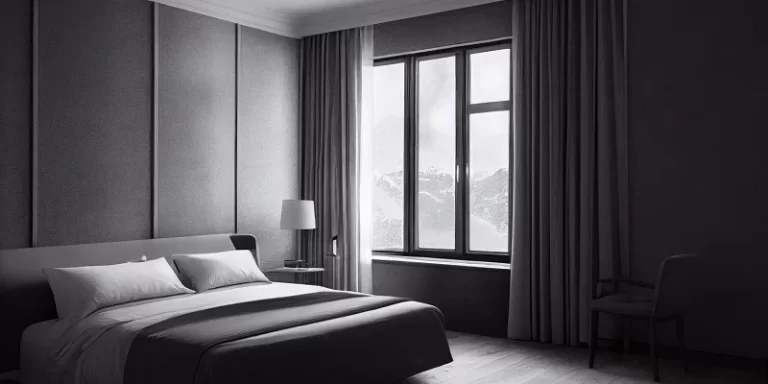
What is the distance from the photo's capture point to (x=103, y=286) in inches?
173

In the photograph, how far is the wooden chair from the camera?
4273 mm

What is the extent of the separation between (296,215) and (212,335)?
9.00 ft

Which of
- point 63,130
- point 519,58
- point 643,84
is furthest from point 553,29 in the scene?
point 63,130

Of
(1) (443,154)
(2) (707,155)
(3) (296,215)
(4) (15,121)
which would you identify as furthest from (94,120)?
(2) (707,155)

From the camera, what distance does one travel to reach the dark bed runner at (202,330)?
3.35m

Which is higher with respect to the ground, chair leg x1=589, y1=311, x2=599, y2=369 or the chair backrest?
the chair backrest

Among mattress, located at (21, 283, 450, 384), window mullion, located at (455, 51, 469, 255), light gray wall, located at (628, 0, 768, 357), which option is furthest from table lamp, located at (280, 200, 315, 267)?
light gray wall, located at (628, 0, 768, 357)

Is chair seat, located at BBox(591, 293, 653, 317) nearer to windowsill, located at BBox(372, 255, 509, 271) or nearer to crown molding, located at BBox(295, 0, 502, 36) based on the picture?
windowsill, located at BBox(372, 255, 509, 271)

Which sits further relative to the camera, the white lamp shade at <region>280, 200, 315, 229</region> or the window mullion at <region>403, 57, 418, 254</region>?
the window mullion at <region>403, 57, 418, 254</region>

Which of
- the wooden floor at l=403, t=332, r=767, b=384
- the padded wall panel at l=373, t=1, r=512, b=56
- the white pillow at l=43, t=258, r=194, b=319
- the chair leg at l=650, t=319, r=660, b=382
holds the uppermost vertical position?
the padded wall panel at l=373, t=1, r=512, b=56

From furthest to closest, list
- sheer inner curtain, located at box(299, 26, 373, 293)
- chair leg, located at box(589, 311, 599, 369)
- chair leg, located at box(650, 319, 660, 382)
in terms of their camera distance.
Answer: sheer inner curtain, located at box(299, 26, 373, 293) < chair leg, located at box(589, 311, 599, 369) < chair leg, located at box(650, 319, 660, 382)

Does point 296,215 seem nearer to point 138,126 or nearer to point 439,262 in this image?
point 439,262

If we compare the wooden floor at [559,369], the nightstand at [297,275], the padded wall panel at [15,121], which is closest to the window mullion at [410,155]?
the nightstand at [297,275]

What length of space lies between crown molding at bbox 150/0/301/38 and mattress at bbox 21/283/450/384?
264 cm
